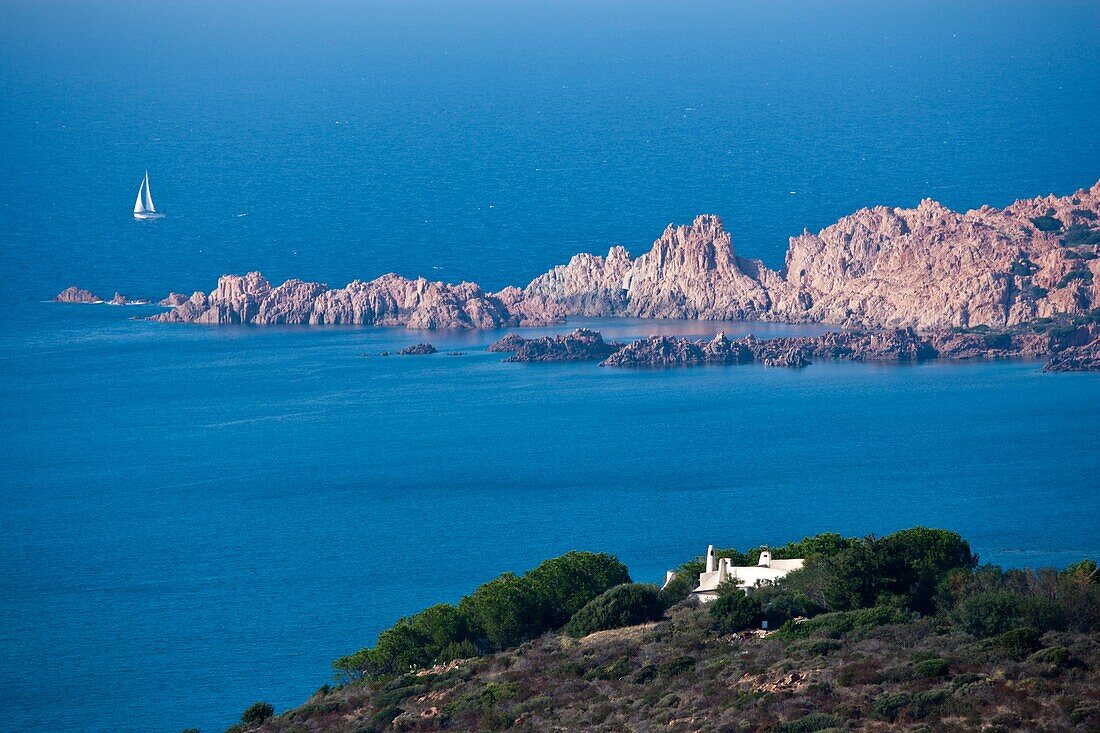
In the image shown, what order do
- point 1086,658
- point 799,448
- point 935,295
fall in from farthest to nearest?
point 935,295 < point 799,448 < point 1086,658

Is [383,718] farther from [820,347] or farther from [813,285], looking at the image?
[813,285]

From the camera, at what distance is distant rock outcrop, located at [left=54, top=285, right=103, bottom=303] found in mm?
A: 143000

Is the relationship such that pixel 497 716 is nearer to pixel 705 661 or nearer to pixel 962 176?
pixel 705 661

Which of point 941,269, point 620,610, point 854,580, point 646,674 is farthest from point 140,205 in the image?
point 646,674

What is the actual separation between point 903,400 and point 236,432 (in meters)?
30.3

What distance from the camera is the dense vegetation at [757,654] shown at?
3388cm

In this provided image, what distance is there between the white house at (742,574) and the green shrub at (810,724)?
1045cm

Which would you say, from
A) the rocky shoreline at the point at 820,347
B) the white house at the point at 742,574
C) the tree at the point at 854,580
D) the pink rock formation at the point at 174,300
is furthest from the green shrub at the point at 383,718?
the pink rock formation at the point at 174,300

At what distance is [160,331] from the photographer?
12788cm

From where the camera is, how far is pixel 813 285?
118312 millimetres

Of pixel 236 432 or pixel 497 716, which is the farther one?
pixel 236 432

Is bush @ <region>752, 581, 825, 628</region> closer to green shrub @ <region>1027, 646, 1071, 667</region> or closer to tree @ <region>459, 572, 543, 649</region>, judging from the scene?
tree @ <region>459, 572, 543, 649</region>

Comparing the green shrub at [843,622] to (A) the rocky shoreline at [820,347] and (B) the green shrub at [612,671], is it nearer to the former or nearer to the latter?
(B) the green shrub at [612,671]

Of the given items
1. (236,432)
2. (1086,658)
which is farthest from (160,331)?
(1086,658)
